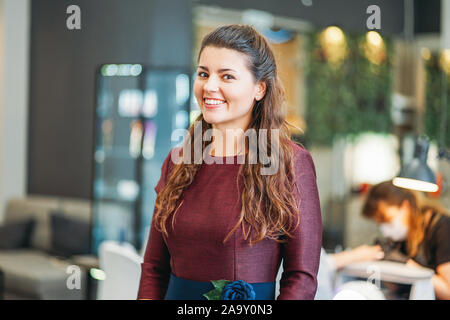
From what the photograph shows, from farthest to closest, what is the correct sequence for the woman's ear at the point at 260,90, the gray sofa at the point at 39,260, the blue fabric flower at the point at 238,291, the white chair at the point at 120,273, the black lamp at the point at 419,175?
the gray sofa at the point at 39,260, the white chair at the point at 120,273, the black lamp at the point at 419,175, the woman's ear at the point at 260,90, the blue fabric flower at the point at 238,291

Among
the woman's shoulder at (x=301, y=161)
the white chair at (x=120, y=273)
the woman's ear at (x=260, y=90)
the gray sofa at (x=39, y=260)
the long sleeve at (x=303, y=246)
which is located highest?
the woman's ear at (x=260, y=90)

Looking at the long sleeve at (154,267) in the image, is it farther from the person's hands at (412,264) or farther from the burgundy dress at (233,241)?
the person's hands at (412,264)

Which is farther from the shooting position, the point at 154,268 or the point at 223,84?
the point at 154,268

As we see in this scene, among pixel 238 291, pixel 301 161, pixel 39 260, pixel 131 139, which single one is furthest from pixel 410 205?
pixel 39 260

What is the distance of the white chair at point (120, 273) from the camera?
2.65m

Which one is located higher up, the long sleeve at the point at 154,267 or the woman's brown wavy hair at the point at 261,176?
the woman's brown wavy hair at the point at 261,176

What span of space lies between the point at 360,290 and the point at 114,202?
3513 mm

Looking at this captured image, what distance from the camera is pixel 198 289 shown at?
56.7 inches

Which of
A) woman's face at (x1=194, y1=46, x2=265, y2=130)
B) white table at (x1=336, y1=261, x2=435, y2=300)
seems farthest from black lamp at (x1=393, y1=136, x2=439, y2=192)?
woman's face at (x1=194, y1=46, x2=265, y2=130)

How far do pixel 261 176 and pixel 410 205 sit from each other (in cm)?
170

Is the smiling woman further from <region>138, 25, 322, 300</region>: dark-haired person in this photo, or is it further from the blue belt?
the blue belt

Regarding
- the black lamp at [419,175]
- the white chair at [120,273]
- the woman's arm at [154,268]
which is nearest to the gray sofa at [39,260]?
the white chair at [120,273]

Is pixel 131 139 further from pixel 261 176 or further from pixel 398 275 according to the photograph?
pixel 261 176
